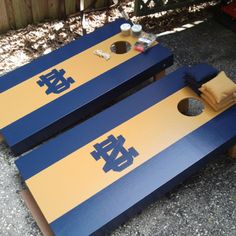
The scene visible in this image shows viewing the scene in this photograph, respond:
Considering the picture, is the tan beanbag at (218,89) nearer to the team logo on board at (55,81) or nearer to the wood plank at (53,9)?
the team logo on board at (55,81)

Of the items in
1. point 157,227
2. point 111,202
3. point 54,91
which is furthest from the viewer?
point 54,91

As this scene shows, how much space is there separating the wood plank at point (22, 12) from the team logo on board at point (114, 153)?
6.53 ft

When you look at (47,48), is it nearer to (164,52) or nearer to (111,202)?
(164,52)

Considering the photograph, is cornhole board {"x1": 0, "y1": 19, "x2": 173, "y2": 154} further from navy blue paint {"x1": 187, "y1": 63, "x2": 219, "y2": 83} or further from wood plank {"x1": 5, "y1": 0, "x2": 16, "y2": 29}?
wood plank {"x1": 5, "y1": 0, "x2": 16, "y2": 29}

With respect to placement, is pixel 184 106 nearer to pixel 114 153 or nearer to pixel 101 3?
pixel 114 153

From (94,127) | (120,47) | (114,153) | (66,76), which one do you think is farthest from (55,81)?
(114,153)

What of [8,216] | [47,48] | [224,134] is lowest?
[8,216]

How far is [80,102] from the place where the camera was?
3143mm

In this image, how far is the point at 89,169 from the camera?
2.74m

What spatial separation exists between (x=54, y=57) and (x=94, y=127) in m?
0.90

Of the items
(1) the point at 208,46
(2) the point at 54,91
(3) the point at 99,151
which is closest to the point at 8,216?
(3) the point at 99,151

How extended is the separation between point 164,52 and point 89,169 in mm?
1304

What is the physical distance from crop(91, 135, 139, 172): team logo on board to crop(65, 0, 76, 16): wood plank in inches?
79.5

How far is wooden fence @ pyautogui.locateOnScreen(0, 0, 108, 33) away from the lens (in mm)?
4078
